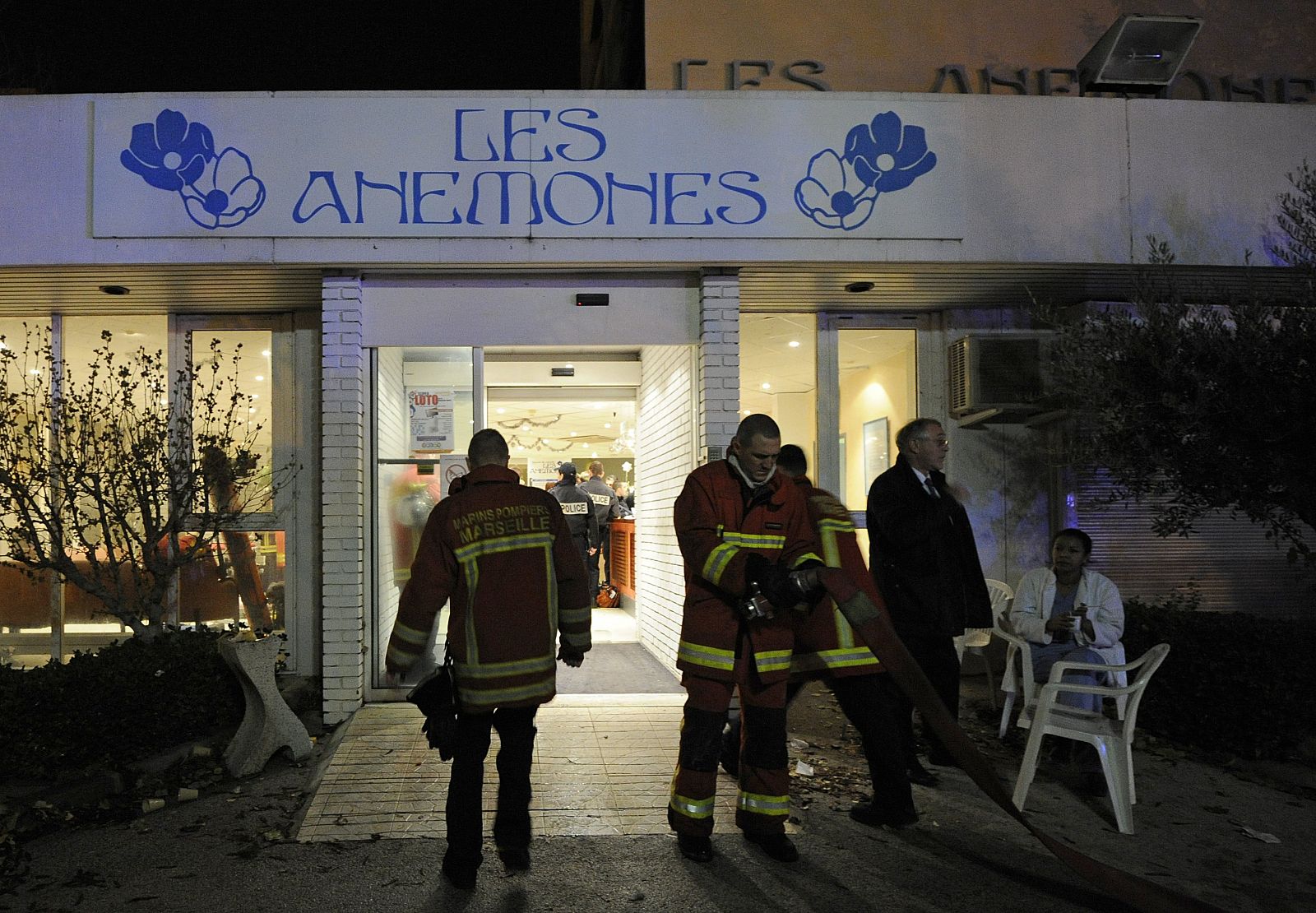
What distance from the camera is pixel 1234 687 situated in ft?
20.4

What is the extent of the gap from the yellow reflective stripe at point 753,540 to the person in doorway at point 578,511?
6603 millimetres

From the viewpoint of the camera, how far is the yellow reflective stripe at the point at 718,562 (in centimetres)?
416

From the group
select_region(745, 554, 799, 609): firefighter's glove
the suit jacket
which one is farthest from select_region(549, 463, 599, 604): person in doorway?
select_region(745, 554, 799, 609): firefighter's glove

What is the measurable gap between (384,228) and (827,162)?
3.15m

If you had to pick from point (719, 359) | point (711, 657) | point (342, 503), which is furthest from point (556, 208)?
point (711, 657)

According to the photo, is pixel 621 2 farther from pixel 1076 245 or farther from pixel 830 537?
pixel 830 537

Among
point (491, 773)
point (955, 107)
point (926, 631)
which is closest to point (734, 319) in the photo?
point (955, 107)

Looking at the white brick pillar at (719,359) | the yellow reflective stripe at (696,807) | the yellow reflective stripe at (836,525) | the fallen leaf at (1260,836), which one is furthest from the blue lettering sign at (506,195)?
the fallen leaf at (1260,836)

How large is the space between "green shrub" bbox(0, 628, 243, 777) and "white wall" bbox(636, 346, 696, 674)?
10.5 ft

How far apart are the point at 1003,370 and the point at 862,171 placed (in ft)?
7.43

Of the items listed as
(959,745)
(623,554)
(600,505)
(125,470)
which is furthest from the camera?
(623,554)

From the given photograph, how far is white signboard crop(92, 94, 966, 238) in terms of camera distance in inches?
268

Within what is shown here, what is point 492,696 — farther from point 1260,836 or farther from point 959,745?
point 1260,836

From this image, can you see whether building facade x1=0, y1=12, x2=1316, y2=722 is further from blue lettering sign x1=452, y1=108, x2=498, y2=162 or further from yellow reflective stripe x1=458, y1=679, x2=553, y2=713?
yellow reflective stripe x1=458, y1=679, x2=553, y2=713
